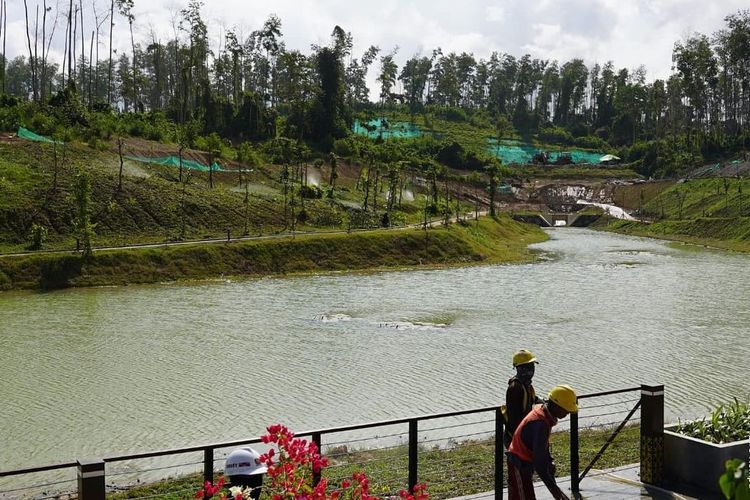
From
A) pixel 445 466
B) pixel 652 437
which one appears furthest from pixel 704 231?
pixel 652 437

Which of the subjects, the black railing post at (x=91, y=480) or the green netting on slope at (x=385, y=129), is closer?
the black railing post at (x=91, y=480)

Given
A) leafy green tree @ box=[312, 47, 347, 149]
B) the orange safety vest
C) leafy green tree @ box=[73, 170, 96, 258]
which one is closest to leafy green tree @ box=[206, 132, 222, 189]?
leafy green tree @ box=[73, 170, 96, 258]

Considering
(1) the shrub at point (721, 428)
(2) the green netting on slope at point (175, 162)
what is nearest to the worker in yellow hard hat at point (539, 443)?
(1) the shrub at point (721, 428)

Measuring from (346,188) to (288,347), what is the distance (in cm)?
5459

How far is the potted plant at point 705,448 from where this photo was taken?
10.1 m

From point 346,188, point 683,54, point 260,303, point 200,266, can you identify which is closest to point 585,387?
point 260,303

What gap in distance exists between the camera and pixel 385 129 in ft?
411

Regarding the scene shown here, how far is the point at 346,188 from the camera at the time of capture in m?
80.0

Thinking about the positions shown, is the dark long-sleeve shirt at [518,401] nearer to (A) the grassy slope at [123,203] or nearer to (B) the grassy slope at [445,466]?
(B) the grassy slope at [445,466]

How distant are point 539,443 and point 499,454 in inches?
81.7

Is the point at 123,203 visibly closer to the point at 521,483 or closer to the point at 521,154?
the point at 521,483

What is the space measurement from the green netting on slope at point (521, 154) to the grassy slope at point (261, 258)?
65.5 meters

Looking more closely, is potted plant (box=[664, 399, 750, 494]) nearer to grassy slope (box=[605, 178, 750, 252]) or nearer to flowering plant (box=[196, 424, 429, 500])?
flowering plant (box=[196, 424, 429, 500])

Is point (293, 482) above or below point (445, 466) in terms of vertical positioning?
above
